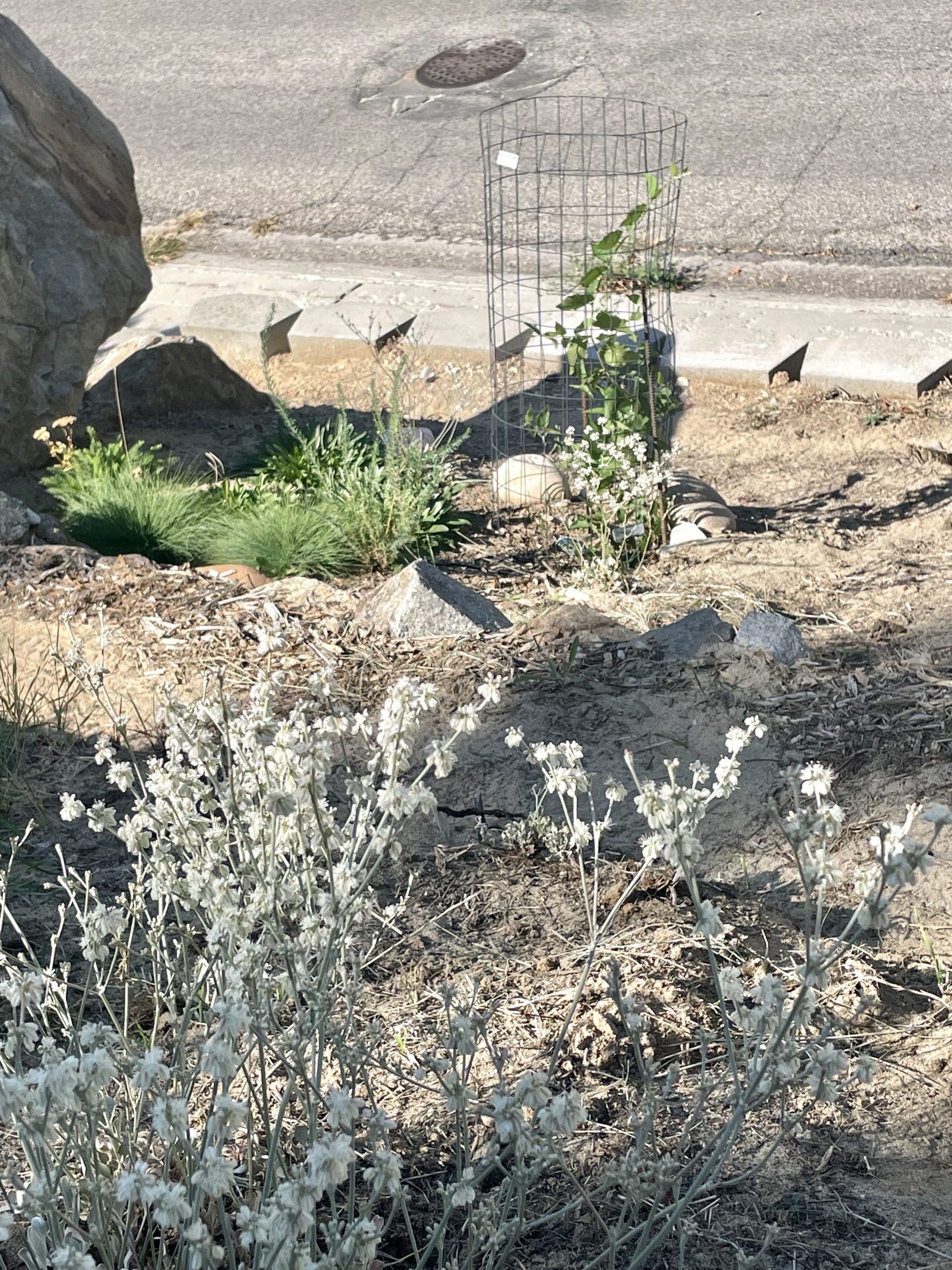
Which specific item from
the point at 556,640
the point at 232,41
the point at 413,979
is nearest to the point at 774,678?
the point at 556,640

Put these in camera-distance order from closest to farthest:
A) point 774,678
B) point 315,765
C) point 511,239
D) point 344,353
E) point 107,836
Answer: point 315,765 → point 107,836 → point 774,678 → point 344,353 → point 511,239

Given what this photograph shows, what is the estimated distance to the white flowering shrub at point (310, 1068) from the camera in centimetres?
134

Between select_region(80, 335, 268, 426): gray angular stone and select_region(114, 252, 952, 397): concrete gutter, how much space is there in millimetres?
437

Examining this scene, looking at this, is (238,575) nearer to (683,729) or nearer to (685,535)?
(685,535)

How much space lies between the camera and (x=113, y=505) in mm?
4801

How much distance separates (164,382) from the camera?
20.4 feet

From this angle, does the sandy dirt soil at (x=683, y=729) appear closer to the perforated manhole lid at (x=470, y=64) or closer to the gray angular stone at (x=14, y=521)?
the gray angular stone at (x=14, y=521)

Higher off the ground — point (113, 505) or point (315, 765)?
point (315, 765)

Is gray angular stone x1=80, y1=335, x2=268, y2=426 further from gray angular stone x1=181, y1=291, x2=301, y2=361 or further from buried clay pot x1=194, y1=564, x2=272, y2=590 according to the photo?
buried clay pot x1=194, y1=564, x2=272, y2=590

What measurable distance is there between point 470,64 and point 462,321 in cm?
360

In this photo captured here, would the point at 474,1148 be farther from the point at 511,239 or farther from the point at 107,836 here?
the point at 511,239

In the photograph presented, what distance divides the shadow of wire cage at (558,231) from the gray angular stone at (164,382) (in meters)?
1.31

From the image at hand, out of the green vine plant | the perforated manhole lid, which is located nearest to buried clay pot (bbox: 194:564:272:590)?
the green vine plant

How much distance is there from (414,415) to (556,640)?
105 inches
